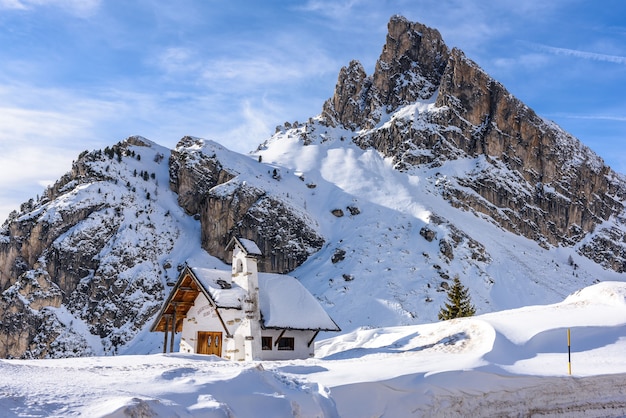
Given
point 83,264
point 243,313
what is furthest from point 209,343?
point 83,264

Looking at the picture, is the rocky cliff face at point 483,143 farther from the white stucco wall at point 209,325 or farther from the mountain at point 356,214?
the white stucco wall at point 209,325

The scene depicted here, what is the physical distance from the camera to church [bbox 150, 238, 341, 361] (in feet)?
85.5

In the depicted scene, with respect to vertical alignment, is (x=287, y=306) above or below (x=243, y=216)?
below

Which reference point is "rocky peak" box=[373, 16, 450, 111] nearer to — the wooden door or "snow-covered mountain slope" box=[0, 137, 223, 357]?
"snow-covered mountain slope" box=[0, 137, 223, 357]

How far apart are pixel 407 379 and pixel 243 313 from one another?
42.8ft

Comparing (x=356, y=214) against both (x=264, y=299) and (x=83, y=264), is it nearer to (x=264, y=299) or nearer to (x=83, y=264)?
(x=83, y=264)

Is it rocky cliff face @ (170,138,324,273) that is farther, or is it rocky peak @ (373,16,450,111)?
rocky peak @ (373,16,450,111)

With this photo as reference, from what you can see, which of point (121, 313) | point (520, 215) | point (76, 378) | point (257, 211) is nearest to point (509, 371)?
point (76, 378)

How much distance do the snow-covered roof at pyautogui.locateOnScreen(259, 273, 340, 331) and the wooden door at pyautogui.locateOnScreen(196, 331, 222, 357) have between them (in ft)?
9.27

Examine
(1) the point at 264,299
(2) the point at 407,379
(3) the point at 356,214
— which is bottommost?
(2) the point at 407,379

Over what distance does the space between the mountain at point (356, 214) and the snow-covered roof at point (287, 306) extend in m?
22.1

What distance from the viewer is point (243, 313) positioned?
86.3ft

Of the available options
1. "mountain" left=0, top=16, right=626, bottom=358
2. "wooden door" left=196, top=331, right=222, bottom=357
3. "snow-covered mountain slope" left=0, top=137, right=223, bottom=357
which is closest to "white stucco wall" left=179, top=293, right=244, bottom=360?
"wooden door" left=196, top=331, right=222, bottom=357

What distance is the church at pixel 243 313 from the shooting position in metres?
26.0
